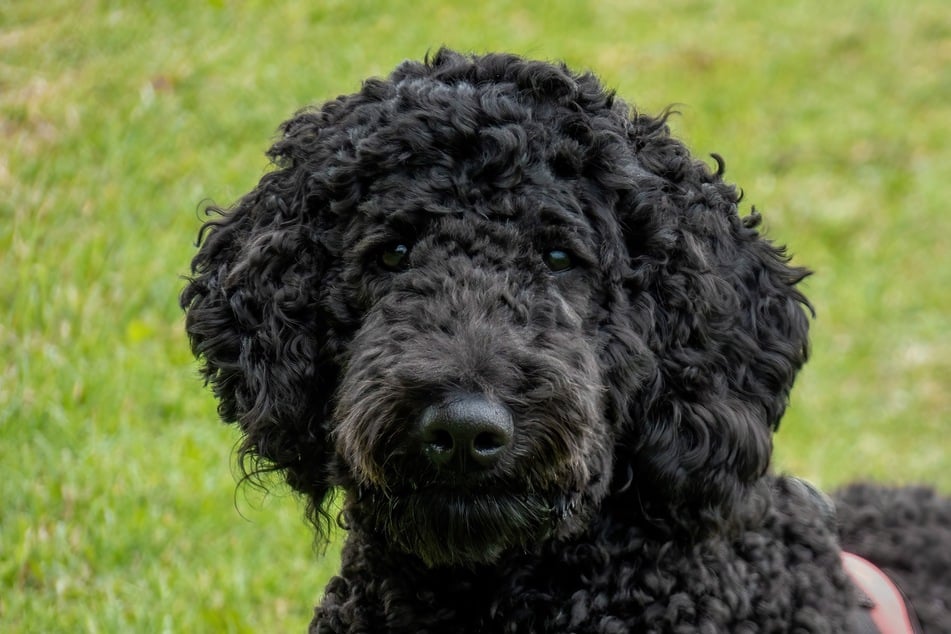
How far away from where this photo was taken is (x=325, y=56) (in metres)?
9.62

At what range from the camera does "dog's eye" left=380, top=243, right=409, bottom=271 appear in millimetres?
3117

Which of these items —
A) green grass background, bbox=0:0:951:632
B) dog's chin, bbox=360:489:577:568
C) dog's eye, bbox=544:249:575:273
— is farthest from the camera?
green grass background, bbox=0:0:951:632

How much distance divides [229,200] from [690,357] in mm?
4719

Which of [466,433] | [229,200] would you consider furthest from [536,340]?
[229,200]

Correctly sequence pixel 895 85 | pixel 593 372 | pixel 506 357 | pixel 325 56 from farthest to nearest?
pixel 895 85 < pixel 325 56 < pixel 593 372 < pixel 506 357

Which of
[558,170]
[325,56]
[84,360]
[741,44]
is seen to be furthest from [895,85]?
[558,170]

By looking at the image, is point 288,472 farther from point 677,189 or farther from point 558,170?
Result: point 677,189

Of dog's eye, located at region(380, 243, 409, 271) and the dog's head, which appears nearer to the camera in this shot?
the dog's head

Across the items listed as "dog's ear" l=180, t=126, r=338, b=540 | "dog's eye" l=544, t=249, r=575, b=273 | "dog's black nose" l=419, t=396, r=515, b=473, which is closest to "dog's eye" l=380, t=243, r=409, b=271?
"dog's ear" l=180, t=126, r=338, b=540

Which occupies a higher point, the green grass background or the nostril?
the green grass background

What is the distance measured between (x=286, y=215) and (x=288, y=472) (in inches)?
29.5

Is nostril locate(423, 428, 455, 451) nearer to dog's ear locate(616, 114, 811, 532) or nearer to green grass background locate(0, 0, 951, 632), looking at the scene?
dog's ear locate(616, 114, 811, 532)

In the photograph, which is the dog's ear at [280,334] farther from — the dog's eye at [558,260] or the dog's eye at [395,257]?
the dog's eye at [558,260]

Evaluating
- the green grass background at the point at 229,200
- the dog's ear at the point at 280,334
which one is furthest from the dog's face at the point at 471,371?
the green grass background at the point at 229,200
